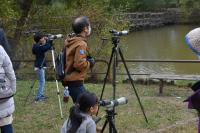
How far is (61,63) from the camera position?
17.4 ft

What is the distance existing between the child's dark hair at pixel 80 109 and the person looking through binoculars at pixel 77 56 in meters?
1.09

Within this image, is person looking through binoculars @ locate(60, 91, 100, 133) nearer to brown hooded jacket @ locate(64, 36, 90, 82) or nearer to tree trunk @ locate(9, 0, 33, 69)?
brown hooded jacket @ locate(64, 36, 90, 82)

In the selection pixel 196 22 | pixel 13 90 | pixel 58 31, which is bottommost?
pixel 196 22

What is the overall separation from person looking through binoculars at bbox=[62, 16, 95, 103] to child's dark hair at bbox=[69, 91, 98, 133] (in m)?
1.09

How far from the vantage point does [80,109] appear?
408cm

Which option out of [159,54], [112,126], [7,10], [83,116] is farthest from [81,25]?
[159,54]

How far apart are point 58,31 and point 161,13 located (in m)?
36.5

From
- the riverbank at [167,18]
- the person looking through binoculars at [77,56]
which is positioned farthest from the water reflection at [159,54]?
the person looking through binoculars at [77,56]

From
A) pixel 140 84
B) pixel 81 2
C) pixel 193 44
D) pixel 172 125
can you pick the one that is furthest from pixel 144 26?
pixel 193 44

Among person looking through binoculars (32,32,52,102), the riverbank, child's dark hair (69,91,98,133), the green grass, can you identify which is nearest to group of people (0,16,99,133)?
child's dark hair (69,91,98,133)

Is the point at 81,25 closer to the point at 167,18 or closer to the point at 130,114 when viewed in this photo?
the point at 130,114

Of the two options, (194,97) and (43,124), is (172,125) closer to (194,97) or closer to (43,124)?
(43,124)

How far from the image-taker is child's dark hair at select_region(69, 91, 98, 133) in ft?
13.1

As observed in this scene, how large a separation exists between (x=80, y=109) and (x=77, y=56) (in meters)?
1.16
